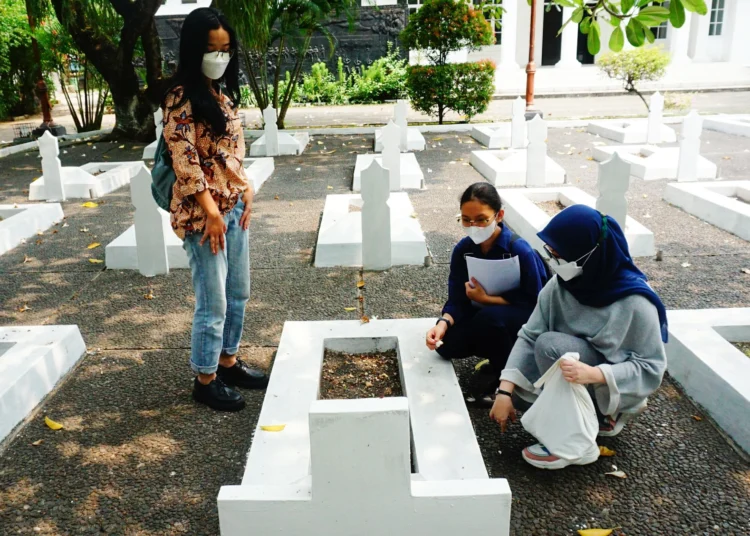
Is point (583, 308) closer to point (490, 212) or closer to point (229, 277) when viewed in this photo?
point (490, 212)

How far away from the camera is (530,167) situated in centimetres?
848

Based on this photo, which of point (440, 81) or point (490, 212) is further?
point (440, 81)

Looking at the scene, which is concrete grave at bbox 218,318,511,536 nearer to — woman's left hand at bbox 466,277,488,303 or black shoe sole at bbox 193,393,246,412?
black shoe sole at bbox 193,393,246,412

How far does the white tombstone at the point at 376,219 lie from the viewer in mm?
5180

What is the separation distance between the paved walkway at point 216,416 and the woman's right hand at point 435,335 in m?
0.41

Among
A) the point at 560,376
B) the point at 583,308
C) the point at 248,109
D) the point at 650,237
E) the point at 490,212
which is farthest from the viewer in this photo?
the point at 248,109

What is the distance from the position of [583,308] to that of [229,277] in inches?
66.7

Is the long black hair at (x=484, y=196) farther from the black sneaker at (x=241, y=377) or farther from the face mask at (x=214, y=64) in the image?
the black sneaker at (x=241, y=377)

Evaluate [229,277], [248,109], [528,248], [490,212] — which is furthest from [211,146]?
[248,109]

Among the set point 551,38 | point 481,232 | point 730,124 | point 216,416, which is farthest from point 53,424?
point 551,38

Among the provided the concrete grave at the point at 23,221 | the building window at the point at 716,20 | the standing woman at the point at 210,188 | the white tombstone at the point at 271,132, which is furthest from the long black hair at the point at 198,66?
the building window at the point at 716,20

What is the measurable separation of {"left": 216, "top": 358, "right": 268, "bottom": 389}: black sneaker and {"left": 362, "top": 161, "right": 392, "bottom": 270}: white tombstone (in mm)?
2040

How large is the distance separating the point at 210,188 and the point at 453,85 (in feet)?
37.8

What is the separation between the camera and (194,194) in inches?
116
